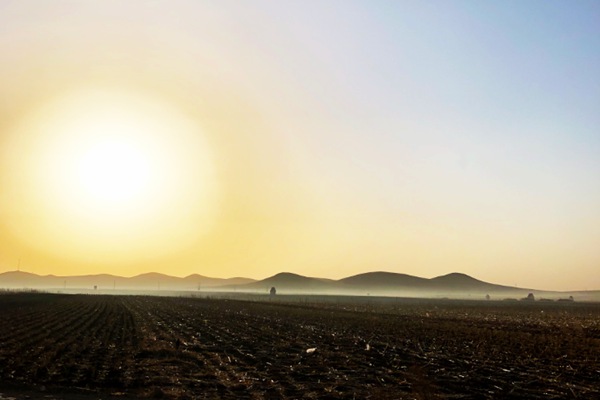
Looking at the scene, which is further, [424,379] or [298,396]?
[424,379]

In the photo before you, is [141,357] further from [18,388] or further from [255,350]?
[18,388]

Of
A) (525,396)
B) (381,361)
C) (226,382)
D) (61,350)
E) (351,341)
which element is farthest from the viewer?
(351,341)

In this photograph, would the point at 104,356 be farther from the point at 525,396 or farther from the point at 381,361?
the point at 525,396

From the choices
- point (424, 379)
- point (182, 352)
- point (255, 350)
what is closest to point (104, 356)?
point (182, 352)

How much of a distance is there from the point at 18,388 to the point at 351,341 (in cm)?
1849

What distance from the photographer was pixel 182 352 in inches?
1086

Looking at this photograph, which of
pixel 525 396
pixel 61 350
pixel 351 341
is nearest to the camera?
pixel 525 396

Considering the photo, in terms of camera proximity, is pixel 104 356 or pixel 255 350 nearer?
pixel 104 356

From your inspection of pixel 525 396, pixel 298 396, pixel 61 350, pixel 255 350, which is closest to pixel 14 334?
pixel 61 350

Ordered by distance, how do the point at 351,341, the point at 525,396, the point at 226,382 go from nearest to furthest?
the point at 525,396
the point at 226,382
the point at 351,341

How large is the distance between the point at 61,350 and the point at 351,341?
48.5 ft

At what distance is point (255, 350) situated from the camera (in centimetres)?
2870

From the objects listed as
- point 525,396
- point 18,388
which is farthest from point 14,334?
point 525,396

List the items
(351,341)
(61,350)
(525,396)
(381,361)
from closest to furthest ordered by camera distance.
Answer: (525,396)
(381,361)
(61,350)
(351,341)
